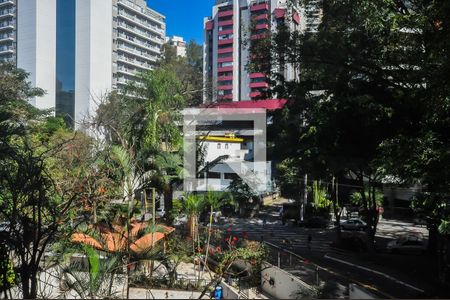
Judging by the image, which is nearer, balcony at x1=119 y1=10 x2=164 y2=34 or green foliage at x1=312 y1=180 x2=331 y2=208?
green foliage at x1=312 y1=180 x2=331 y2=208

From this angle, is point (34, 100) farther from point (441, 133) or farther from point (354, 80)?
point (441, 133)

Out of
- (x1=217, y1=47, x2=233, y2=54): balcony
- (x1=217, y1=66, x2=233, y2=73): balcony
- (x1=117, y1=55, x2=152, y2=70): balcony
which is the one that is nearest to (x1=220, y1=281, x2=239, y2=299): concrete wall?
(x1=217, y1=66, x2=233, y2=73): balcony

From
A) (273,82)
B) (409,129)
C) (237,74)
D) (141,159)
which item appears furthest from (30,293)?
(237,74)

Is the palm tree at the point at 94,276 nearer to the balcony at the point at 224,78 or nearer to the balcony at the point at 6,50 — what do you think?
the balcony at the point at 224,78

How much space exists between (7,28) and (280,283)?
3802 centimetres

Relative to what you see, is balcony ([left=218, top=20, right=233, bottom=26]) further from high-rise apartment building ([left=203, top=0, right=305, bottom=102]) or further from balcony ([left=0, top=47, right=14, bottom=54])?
balcony ([left=0, top=47, right=14, bottom=54])

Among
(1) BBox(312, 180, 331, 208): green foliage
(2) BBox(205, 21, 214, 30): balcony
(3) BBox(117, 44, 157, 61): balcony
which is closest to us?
(1) BBox(312, 180, 331, 208): green foliage

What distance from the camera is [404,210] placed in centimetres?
2384

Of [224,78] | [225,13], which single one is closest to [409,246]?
[224,78]

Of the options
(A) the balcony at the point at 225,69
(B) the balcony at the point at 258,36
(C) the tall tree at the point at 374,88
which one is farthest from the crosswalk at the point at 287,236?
(A) the balcony at the point at 225,69

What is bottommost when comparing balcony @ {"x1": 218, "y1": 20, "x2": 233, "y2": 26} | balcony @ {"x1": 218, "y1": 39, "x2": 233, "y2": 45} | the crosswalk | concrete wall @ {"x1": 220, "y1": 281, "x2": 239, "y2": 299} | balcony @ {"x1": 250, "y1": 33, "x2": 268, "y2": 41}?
the crosswalk

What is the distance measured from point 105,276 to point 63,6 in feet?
113

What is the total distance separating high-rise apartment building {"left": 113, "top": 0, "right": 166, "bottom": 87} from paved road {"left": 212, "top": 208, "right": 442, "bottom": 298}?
2960 cm

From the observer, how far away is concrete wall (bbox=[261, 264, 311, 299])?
827 cm
